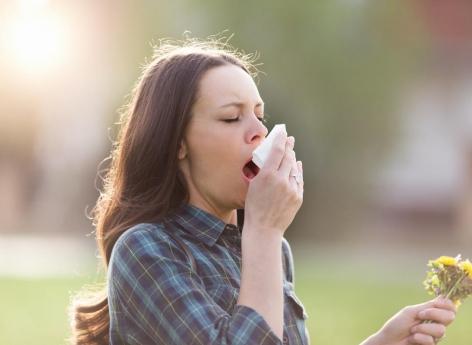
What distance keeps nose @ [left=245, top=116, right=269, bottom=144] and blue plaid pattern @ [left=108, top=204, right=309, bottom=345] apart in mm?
250

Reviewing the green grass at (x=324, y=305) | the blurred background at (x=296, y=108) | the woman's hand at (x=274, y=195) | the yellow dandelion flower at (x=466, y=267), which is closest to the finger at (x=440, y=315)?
the yellow dandelion flower at (x=466, y=267)

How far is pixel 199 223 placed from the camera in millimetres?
3256

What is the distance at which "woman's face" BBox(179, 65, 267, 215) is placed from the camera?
3.24 meters

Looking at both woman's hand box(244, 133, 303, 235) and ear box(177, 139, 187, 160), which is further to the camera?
ear box(177, 139, 187, 160)

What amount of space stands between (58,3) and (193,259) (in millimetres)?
20600

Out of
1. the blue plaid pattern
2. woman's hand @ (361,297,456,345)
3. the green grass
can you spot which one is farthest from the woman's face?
the green grass

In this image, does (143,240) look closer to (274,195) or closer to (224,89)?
(274,195)

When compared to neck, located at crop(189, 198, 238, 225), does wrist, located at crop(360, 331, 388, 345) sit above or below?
below

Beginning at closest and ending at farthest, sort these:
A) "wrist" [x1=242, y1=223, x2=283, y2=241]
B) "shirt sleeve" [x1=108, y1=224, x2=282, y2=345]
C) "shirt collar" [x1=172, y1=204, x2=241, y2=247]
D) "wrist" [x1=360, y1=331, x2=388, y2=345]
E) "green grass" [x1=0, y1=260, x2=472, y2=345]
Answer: "shirt sleeve" [x1=108, y1=224, x2=282, y2=345]
"wrist" [x1=242, y1=223, x2=283, y2=241]
"shirt collar" [x1=172, y1=204, x2=241, y2=247]
"wrist" [x1=360, y1=331, x2=388, y2=345]
"green grass" [x1=0, y1=260, x2=472, y2=345]

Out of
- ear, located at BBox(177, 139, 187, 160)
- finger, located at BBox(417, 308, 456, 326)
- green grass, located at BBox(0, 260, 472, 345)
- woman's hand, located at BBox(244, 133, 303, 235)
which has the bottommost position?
green grass, located at BBox(0, 260, 472, 345)

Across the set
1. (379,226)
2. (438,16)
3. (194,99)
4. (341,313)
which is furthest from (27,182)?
(194,99)

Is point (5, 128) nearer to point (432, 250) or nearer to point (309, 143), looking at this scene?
point (309, 143)

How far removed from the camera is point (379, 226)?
26703 mm

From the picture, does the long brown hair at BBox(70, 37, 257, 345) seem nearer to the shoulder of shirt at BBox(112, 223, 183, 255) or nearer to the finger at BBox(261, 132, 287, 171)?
the shoulder of shirt at BBox(112, 223, 183, 255)
